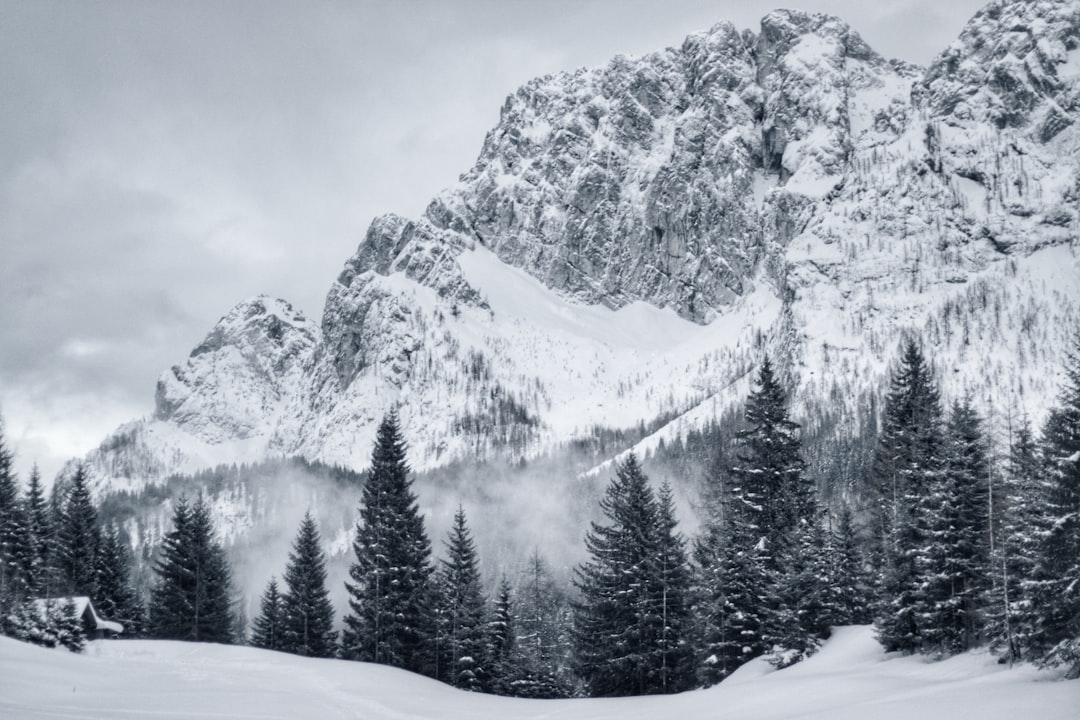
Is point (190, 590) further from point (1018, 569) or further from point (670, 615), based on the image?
point (1018, 569)

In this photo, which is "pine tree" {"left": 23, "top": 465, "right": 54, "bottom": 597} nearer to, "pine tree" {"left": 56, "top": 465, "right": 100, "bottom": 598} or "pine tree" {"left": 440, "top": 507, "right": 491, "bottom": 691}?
"pine tree" {"left": 56, "top": 465, "right": 100, "bottom": 598}

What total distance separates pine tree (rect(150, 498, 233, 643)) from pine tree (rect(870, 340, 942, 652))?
125 feet

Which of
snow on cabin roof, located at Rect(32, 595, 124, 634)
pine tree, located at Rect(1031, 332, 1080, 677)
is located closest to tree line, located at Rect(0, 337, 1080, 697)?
pine tree, located at Rect(1031, 332, 1080, 677)

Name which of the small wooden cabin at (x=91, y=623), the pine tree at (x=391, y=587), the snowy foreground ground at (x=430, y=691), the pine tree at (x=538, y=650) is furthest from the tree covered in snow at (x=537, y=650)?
the small wooden cabin at (x=91, y=623)

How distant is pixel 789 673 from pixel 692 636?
37.1 feet

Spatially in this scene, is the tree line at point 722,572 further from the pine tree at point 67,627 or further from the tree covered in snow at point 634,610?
the pine tree at point 67,627

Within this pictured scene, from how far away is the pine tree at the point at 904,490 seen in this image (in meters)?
34.4

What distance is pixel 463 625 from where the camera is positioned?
157ft

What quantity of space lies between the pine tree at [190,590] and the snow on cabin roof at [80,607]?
2.30 meters

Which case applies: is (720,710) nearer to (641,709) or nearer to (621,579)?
(641,709)

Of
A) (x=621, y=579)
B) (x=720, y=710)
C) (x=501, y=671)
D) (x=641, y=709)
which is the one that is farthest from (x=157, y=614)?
(x=720, y=710)

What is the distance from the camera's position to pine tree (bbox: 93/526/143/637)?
63.2 meters

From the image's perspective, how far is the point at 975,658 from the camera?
30469 millimetres

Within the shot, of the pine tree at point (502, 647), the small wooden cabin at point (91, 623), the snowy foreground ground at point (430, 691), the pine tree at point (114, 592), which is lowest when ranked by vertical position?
the snowy foreground ground at point (430, 691)
